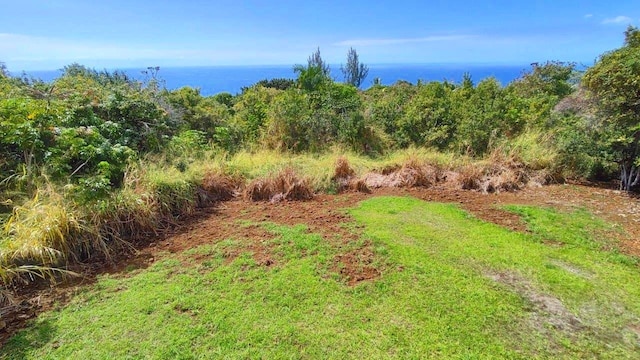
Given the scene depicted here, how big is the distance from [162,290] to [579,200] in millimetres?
6073

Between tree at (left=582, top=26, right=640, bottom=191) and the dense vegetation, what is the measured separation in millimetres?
21

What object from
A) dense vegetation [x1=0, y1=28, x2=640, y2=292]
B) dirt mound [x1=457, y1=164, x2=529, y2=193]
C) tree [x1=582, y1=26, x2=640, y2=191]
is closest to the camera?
dense vegetation [x1=0, y1=28, x2=640, y2=292]

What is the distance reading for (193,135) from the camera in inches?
259

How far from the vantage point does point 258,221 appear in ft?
15.2

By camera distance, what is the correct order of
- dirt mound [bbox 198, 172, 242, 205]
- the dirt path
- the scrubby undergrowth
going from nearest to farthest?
the dirt path
the scrubby undergrowth
dirt mound [bbox 198, 172, 242, 205]

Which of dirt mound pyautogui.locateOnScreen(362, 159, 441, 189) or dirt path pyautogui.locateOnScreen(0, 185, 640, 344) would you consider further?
dirt mound pyautogui.locateOnScreen(362, 159, 441, 189)

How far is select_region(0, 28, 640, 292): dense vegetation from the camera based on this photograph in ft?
12.6

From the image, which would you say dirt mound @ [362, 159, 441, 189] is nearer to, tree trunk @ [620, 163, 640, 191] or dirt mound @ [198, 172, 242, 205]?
dirt mound @ [198, 172, 242, 205]

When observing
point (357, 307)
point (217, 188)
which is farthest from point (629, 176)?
point (217, 188)

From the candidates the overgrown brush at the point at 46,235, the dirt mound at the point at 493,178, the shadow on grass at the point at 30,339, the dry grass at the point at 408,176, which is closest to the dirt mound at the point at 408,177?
the dry grass at the point at 408,176

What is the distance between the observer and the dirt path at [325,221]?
323cm

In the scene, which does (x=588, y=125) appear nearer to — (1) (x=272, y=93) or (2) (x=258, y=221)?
(2) (x=258, y=221)

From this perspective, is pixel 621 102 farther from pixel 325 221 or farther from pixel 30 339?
pixel 30 339

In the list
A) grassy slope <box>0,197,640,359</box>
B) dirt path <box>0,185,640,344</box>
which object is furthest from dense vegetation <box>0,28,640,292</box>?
grassy slope <box>0,197,640,359</box>
